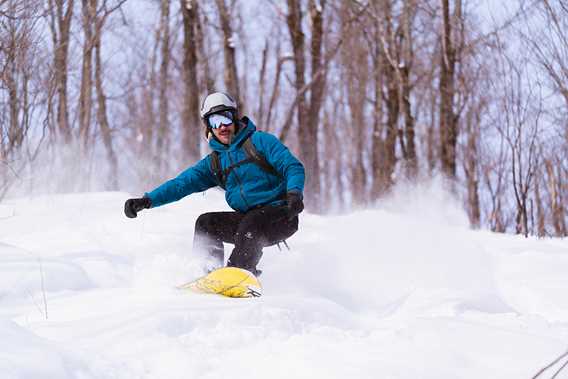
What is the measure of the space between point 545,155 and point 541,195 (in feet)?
6.51

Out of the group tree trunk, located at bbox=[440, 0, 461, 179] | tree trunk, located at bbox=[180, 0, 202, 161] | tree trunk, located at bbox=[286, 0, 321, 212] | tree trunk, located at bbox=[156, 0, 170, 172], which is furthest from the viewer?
tree trunk, located at bbox=[156, 0, 170, 172]

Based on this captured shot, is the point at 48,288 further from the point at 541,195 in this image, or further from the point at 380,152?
the point at 380,152

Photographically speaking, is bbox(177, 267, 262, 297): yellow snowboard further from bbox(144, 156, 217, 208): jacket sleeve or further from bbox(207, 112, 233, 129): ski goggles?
bbox(207, 112, 233, 129): ski goggles

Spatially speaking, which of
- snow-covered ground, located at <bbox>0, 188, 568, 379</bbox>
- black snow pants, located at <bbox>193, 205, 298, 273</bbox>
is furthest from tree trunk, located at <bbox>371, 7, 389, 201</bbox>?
black snow pants, located at <bbox>193, 205, 298, 273</bbox>

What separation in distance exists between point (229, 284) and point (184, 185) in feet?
3.79

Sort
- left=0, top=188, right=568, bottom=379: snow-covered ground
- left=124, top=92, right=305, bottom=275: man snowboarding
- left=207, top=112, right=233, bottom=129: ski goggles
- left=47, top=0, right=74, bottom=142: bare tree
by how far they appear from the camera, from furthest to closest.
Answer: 1. left=47, top=0, right=74, bottom=142: bare tree
2. left=207, top=112, right=233, bottom=129: ski goggles
3. left=124, top=92, right=305, bottom=275: man snowboarding
4. left=0, top=188, right=568, bottom=379: snow-covered ground

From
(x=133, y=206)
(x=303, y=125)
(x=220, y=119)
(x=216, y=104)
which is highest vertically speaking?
(x=303, y=125)

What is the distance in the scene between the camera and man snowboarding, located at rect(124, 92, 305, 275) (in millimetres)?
3975

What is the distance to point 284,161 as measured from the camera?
13.1 ft

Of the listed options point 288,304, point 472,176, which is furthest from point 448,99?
point 288,304

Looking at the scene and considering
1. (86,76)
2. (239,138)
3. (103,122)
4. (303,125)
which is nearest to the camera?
(239,138)

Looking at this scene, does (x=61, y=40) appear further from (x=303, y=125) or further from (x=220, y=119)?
(x=220, y=119)

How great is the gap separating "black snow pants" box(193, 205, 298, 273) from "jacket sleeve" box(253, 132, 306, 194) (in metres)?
0.24

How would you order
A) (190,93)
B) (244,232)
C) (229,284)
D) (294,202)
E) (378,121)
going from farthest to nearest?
(378,121)
(190,93)
(244,232)
(294,202)
(229,284)
